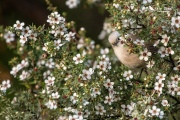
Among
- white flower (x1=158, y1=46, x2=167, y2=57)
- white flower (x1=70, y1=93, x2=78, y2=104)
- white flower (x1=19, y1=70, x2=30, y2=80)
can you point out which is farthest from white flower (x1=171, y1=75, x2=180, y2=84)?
white flower (x1=19, y1=70, x2=30, y2=80)

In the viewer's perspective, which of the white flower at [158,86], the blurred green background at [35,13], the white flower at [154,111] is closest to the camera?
the white flower at [154,111]

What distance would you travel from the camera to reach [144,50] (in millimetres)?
2123

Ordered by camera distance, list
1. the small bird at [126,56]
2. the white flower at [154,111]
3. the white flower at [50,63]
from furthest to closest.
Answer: the white flower at [50,63], the small bird at [126,56], the white flower at [154,111]

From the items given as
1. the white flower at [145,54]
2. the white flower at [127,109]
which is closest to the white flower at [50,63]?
the white flower at [127,109]

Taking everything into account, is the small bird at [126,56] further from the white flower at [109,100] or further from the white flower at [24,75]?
the white flower at [24,75]

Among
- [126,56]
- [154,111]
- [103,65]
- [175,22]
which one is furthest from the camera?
[126,56]

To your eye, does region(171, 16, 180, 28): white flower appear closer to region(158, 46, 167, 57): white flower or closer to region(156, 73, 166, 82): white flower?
region(158, 46, 167, 57): white flower

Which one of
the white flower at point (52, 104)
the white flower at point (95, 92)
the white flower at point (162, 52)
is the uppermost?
the white flower at point (162, 52)

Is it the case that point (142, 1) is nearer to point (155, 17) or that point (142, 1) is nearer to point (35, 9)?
point (155, 17)

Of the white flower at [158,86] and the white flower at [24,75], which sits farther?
the white flower at [24,75]

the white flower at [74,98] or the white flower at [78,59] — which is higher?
the white flower at [78,59]

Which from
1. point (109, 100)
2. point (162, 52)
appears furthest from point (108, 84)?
point (162, 52)

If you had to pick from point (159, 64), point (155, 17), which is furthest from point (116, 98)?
point (155, 17)

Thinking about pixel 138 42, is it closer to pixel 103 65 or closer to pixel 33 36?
pixel 103 65
